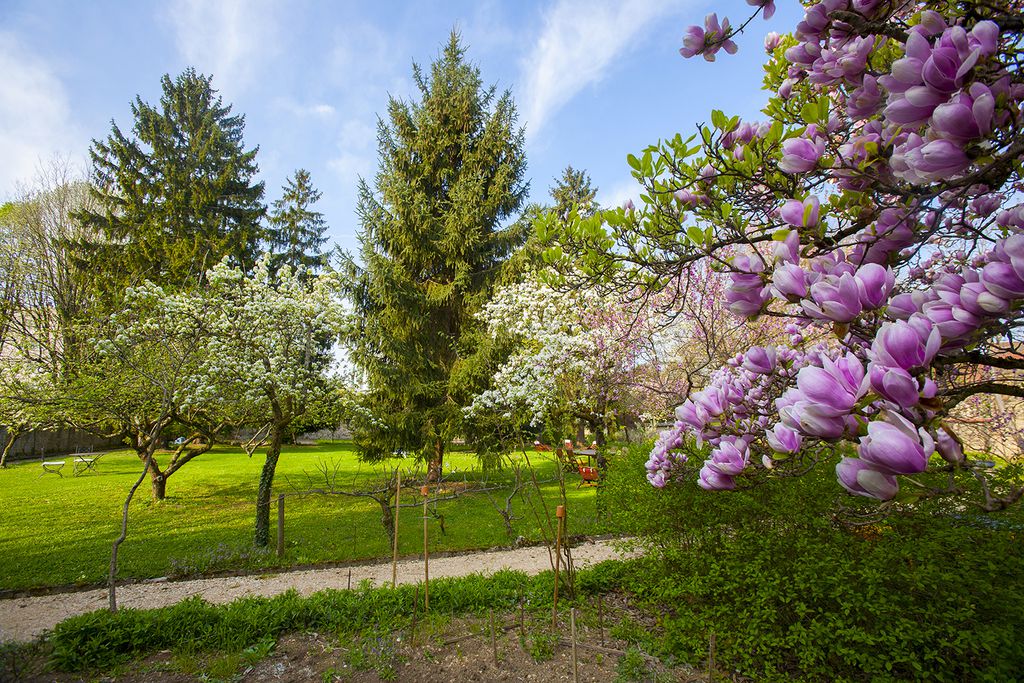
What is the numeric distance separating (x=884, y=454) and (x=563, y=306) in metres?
9.53

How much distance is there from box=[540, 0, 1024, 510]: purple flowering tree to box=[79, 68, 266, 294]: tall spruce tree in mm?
19073

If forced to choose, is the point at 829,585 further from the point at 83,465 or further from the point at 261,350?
the point at 83,465

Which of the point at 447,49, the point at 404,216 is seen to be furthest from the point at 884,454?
the point at 447,49

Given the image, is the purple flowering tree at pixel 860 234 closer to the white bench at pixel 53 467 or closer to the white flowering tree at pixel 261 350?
the white flowering tree at pixel 261 350

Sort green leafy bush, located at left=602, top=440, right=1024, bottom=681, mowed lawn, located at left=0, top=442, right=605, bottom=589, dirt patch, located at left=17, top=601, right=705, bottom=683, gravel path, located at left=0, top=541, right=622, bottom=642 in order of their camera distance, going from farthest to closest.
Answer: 1. mowed lawn, located at left=0, top=442, right=605, bottom=589
2. gravel path, located at left=0, top=541, right=622, bottom=642
3. dirt patch, located at left=17, top=601, right=705, bottom=683
4. green leafy bush, located at left=602, top=440, right=1024, bottom=681

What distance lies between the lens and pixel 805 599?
297 centimetres

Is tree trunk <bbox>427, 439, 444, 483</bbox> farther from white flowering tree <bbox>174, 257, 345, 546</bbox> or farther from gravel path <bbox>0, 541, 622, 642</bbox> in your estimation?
gravel path <bbox>0, 541, 622, 642</bbox>

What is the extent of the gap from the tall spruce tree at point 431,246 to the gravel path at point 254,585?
537 cm

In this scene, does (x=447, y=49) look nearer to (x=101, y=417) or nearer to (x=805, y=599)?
(x=101, y=417)

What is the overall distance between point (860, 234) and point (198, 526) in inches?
385

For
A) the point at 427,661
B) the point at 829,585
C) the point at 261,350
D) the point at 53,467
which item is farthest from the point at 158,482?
the point at 829,585

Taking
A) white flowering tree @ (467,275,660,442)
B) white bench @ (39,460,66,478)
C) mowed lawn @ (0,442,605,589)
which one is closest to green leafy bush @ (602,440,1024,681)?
mowed lawn @ (0,442,605,589)

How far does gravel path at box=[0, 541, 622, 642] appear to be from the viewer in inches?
183

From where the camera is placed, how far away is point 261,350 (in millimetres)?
8352
